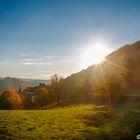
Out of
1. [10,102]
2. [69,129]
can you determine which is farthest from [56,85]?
[69,129]

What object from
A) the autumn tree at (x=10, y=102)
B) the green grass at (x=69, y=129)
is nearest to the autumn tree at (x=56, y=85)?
the autumn tree at (x=10, y=102)

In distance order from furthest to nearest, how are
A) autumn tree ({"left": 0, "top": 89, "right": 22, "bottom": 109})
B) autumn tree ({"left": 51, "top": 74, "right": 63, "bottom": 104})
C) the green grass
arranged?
autumn tree ({"left": 0, "top": 89, "right": 22, "bottom": 109}) → autumn tree ({"left": 51, "top": 74, "right": 63, "bottom": 104}) → the green grass

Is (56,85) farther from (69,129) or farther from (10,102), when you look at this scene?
(69,129)

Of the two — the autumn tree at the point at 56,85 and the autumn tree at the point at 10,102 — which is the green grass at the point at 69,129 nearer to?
the autumn tree at the point at 56,85

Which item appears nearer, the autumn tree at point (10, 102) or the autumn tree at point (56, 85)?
the autumn tree at point (56, 85)

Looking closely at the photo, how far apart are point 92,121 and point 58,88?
67.4 meters

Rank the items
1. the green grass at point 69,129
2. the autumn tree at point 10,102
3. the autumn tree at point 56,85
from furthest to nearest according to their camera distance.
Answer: the autumn tree at point 10,102, the autumn tree at point 56,85, the green grass at point 69,129

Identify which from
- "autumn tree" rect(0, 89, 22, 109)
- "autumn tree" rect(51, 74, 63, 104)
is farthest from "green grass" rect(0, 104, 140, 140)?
"autumn tree" rect(0, 89, 22, 109)

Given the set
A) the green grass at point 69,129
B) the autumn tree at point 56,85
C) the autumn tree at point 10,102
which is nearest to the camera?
the green grass at point 69,129

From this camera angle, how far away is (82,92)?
145 m

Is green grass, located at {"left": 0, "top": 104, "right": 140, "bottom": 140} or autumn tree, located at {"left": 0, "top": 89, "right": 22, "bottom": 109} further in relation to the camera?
autumn tree, located at {"left": 0, "top": 89, "right": 22, "bottom": 109}

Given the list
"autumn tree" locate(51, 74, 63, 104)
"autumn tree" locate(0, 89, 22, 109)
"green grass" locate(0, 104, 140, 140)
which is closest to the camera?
"green grass" locate(0, 104, 140, 140)

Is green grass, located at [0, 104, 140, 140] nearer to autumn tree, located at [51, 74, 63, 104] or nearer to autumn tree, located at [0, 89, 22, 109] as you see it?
autumn tree, located at [51, 74, 63, 104]

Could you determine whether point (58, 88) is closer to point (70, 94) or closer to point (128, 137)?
point (70, 94)
